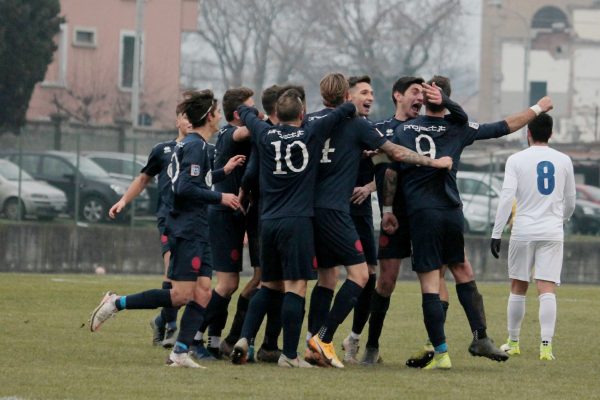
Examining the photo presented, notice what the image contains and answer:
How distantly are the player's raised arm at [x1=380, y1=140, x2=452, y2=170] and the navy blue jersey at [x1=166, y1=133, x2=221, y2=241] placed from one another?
1.30 metres

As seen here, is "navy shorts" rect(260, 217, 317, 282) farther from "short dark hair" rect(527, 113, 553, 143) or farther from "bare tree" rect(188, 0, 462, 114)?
"bare tree" rect(188, 0, 462, 114)

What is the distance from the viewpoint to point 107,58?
66.5m

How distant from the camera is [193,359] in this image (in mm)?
12492

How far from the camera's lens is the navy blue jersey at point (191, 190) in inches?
454

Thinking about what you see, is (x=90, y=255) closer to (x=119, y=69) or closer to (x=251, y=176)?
(x=251, y=176)

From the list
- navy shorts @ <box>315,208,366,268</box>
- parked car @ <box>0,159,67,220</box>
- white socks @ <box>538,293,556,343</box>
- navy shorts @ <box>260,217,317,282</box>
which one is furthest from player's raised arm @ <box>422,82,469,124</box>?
parked car @ <box>0,159,67,220</box>

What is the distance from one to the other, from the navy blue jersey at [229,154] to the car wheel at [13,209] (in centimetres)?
1760

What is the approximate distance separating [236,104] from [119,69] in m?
54.6

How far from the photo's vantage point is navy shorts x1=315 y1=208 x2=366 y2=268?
11.9 metres

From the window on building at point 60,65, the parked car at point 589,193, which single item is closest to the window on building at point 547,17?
the window on building at point 60,65

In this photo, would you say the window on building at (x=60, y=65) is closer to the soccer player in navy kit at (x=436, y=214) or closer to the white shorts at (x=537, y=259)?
the white shorts at (x=537, y=259)

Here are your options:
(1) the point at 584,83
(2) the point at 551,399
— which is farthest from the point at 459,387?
(1) the point at 584,83

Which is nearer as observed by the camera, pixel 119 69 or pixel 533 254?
pixel 533 254

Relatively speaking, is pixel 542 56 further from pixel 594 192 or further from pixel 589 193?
pixel 589 193
